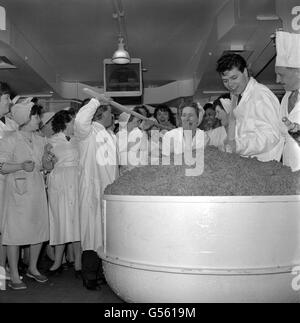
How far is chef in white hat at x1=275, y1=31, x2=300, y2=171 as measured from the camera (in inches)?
94.0

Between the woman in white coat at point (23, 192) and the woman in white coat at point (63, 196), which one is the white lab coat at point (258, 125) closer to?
the woman in white coat at point (23, 192)

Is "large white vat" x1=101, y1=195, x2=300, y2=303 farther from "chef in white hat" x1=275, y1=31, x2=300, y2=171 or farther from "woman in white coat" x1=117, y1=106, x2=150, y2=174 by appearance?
"woman in white coat" x1=117, y1=106, x2=150, y2=174

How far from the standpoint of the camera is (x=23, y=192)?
3.38m

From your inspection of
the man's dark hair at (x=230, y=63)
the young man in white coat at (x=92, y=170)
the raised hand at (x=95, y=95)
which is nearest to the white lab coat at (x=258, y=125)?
the man's dark hair at (x=230, y=63)

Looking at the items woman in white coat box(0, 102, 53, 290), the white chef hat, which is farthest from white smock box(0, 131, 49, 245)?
the white chef hat

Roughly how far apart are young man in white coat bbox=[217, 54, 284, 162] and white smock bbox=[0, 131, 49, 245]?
166 cm

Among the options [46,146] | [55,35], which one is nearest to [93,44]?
[55,35]

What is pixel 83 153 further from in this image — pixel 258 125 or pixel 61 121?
pixel 258 125

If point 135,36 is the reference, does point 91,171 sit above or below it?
below

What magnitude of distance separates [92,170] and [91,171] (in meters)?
0.01

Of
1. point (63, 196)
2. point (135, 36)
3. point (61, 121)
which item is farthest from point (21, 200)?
point (135, 36)
